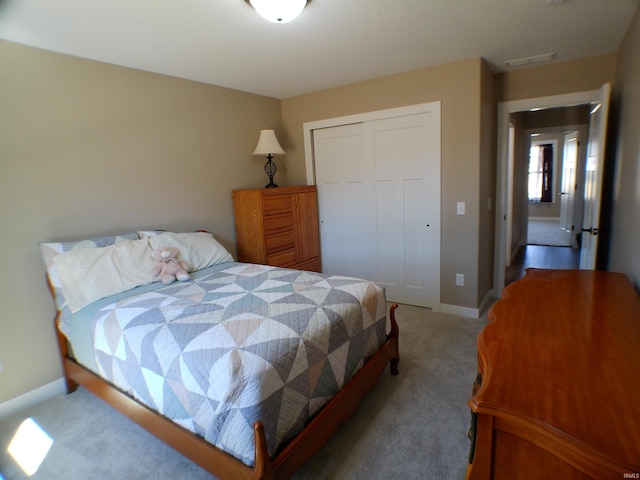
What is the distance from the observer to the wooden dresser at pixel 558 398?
0.76 meters

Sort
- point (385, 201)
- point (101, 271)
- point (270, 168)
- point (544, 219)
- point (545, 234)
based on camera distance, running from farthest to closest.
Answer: point (544, 219) → point (545, 234) → point (270, 168) → point (385, 201) → point (101, 271)

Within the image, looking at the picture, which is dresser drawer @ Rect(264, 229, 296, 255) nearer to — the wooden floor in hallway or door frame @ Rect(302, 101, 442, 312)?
door frame @ Rect(302, 101, 442, 312)

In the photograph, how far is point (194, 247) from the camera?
9.07ft

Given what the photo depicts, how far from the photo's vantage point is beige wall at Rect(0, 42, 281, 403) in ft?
7.02

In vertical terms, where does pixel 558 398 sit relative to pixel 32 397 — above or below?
above

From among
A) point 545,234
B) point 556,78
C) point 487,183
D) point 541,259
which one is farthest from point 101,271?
point 545,234

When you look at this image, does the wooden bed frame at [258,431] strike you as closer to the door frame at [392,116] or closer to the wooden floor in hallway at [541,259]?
the door frame at [392,116]

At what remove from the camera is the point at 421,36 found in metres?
2.39

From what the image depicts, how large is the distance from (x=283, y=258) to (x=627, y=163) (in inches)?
114

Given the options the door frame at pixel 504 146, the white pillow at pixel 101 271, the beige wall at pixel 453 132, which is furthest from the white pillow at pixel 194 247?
the door frame at pixel 504 146

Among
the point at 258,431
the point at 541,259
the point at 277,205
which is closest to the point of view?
the point at 258,431

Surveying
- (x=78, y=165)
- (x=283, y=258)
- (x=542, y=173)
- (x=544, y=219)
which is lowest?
(x=544, y=219)

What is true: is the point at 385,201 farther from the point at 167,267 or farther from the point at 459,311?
the point at 167,267

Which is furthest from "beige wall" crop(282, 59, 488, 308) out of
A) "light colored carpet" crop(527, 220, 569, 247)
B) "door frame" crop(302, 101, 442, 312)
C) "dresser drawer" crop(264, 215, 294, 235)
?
"light colored carpet" crop(527, 220, 569, 247)
